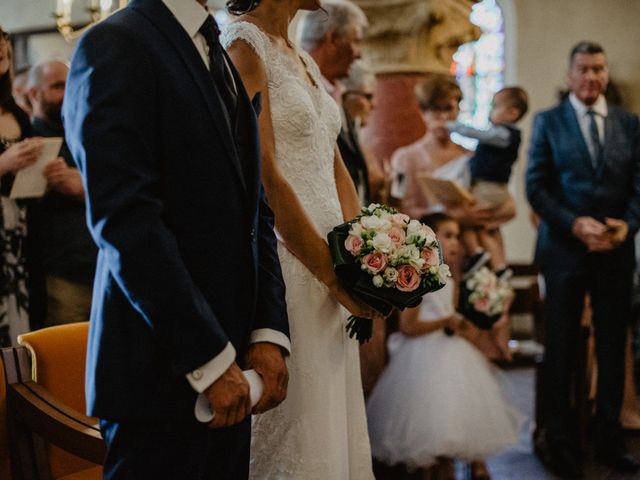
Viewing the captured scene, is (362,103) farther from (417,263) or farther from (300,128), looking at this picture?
(417,263)

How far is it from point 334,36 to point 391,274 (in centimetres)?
181

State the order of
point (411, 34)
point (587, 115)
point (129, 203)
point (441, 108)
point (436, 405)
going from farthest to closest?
point (411, 34) < point (441, 108) < point (587, 115) < point (436, 405) < point (129, 203)

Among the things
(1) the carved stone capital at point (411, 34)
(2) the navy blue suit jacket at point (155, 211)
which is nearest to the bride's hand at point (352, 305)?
(2) the navy blue suit jacket at point (155, 211)

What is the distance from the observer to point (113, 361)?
144cm

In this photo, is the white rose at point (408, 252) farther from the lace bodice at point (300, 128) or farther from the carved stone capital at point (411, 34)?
the carved stone capital at point (411, 34)

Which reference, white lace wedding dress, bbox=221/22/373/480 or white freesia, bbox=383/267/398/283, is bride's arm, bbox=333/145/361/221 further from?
white freesia, bbox=383/267/398/283

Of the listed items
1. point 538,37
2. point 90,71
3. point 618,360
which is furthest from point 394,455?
point 538,37

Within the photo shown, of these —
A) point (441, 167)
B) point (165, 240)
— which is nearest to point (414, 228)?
point (165, 240)

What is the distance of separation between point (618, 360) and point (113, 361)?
3.35 meters

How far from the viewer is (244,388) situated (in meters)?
1.48

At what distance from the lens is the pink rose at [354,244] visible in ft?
6.79

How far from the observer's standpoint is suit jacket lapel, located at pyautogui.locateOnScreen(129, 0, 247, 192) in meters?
1.53

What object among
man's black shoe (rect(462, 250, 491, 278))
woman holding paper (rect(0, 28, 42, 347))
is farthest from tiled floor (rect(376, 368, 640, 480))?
woman holding paper (rect(0, 28, 42, 347))

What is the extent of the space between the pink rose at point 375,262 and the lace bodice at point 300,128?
0.87ft
